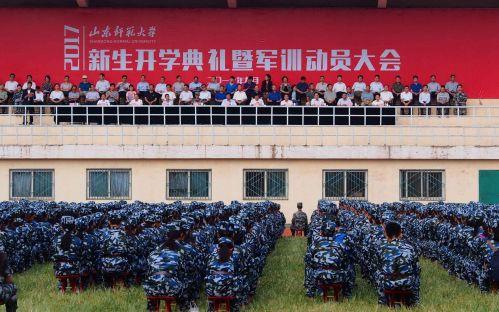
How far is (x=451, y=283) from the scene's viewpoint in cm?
2005

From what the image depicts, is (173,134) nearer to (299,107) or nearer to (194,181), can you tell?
(194,181)

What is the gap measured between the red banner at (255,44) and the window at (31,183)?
24.0ft

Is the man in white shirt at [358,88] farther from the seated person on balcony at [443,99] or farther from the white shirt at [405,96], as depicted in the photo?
the seated person on balcony at [443,99]

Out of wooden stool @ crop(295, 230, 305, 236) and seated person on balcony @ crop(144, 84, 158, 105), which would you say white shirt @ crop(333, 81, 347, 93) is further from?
wooden stool @ crop(295, 230, 305, 236)

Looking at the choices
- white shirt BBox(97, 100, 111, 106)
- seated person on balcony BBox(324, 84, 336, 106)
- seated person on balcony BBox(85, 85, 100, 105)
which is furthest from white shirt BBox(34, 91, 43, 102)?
seated person on balcony BBox(324, 84, 336, 106)

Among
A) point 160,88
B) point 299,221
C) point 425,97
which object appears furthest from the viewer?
point 160,88

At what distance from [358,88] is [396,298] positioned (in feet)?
74.8

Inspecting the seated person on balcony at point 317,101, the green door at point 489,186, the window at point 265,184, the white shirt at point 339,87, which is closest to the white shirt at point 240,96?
the seated person on balcony at point 317,101

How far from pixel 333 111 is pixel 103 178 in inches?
333

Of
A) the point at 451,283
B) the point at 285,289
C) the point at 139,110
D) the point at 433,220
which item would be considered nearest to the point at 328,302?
the point at 285,289

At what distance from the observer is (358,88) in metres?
38.8

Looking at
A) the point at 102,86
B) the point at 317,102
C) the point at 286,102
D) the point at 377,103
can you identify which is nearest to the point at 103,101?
the point at 102,86

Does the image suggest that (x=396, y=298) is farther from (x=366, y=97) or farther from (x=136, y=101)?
(x=136, y=101)

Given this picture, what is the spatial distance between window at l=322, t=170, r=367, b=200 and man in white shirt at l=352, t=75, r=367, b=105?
12.2 ft
